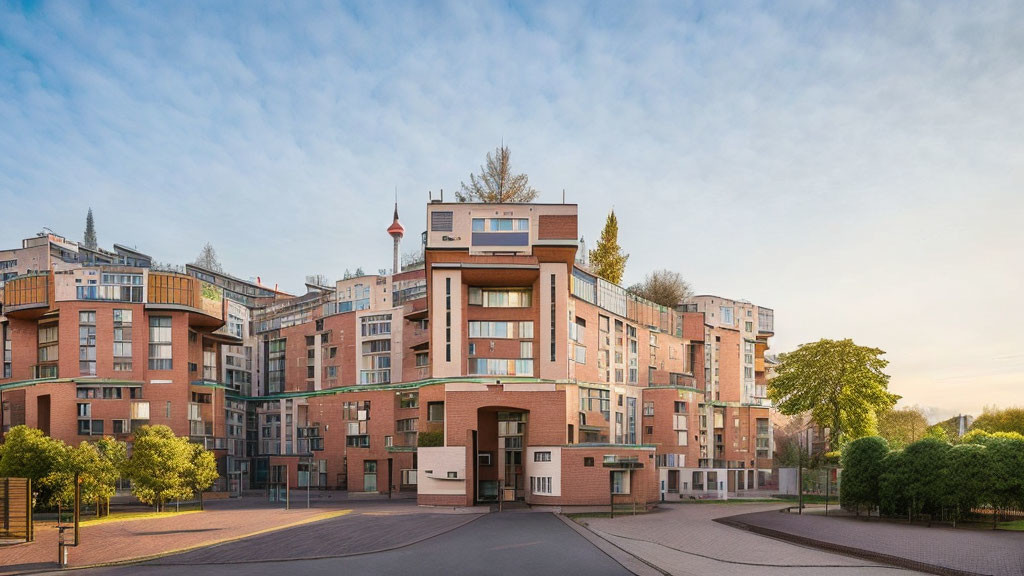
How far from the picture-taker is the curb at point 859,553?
29562mm

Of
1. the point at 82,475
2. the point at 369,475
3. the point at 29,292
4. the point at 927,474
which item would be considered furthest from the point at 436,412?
A: the point at 29,292

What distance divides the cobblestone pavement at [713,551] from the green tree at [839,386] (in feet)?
97.7

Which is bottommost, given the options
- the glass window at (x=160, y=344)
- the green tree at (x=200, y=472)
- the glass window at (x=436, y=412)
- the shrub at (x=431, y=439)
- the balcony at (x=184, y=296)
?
the green tree at (x=200, y=472)

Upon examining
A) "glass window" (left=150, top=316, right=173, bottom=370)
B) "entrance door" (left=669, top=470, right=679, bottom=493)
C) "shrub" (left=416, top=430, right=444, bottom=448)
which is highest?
"glass window" (left=150, top=316, right=173, bottom=370)

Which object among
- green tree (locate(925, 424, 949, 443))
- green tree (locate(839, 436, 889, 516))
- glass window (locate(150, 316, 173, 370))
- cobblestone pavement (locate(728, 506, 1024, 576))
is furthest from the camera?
glass window (locate(150, 316, 173, 370))

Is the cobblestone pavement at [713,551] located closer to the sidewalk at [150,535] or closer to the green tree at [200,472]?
the sidewalk at [150,535]

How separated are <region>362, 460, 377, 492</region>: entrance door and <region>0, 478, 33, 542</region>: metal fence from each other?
4634 cm

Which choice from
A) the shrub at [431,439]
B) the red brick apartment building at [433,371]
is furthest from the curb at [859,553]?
the shrub at [431,439]

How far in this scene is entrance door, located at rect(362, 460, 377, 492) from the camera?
83.6 m

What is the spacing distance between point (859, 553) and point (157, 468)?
4660 cm

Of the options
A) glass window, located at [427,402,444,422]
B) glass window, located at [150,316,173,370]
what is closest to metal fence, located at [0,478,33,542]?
glass window, located at [427,402,444,422]

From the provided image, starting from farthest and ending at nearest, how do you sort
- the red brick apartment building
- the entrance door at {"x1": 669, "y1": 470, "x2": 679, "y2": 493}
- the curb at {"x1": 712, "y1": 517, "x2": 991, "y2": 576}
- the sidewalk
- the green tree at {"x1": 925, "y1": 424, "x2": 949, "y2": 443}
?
the entrance door at {"x1": 669, "y1": 470, "x2": 679, "y2": 493} < the red brick apartment building < the green tree at {"x1": 925, "y1": 424, "x2": 949, "y2": 443} < the sidewalk < the curb at {"x1": 712, "y1": 517, "x2": 991, "y2": 576}

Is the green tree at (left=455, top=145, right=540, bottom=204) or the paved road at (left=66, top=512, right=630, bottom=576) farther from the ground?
the green tree at (left=455, top=145, right=540, bottom=204)

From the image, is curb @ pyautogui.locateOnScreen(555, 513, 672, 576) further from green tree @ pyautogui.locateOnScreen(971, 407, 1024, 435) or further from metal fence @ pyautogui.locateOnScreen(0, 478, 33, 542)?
green tree @ pyautogui.locateOnScreen(971, 407, 1024, 435)
